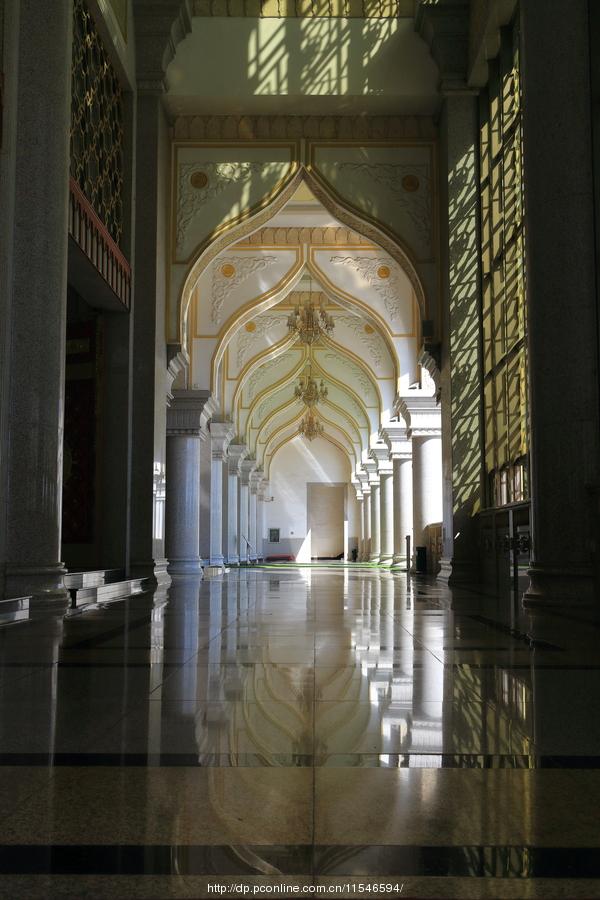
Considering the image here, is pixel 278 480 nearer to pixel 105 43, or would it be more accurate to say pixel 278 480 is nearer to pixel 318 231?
pixel 318 231

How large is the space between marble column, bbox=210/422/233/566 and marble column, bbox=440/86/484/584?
31.0ft

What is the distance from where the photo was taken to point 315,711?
2.47m

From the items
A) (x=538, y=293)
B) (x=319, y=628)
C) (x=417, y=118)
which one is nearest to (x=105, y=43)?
(x=417, y=118)

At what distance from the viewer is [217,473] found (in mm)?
20688

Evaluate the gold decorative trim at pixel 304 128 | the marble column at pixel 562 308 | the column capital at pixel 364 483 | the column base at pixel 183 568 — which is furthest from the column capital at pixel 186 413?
the column capital at pixel 364 483

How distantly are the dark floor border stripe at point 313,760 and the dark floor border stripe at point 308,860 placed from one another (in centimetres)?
50

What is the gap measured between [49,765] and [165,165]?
1039cm

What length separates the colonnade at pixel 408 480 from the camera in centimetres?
1504

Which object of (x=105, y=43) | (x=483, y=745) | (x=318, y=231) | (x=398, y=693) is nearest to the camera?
(x=483, y=745)

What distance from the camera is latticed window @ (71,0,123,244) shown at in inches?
325

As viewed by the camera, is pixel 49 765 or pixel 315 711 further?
pixel 315 711

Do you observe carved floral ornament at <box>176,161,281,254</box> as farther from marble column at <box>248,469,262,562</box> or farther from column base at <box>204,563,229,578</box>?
marble column at <box>248,469,262,562</box>

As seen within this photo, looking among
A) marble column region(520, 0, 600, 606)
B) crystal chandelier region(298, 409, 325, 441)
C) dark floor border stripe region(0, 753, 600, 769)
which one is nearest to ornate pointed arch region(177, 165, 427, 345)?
marble column region(520, 0, 600, 606)

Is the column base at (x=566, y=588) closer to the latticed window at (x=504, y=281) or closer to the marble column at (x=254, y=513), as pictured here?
the latticed window at (x=504, y=281)
